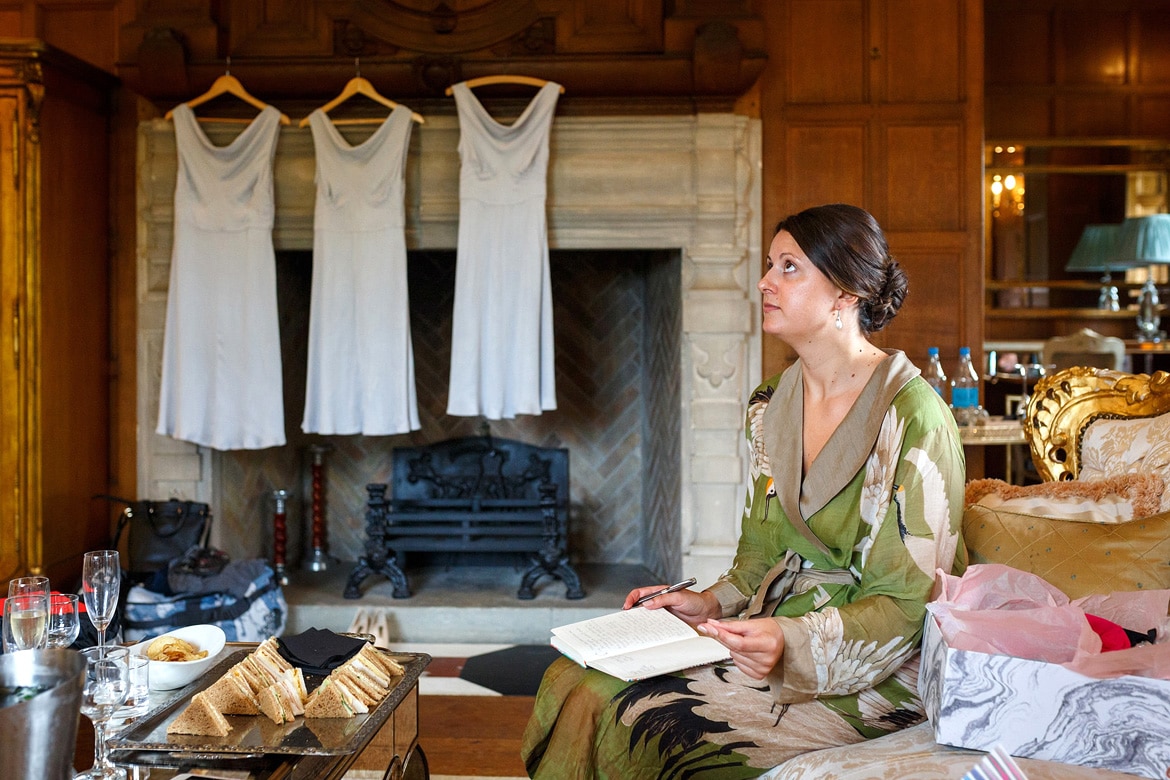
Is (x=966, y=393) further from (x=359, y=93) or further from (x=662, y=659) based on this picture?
(x=359, y=93)

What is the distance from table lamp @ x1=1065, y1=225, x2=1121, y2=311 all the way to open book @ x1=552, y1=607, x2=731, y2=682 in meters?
5.00

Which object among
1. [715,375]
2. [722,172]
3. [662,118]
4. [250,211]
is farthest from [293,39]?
[715,375]

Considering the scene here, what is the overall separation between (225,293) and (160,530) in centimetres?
91

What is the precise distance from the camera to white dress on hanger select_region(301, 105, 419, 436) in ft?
11.9

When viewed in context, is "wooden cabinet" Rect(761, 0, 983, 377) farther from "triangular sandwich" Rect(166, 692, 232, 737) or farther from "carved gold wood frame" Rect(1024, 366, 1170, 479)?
"triangular sandwich" Rect(166, 692, 232, 737)

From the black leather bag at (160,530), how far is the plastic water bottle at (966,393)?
281 centimetres

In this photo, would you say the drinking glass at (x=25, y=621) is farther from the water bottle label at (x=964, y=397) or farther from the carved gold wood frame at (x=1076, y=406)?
the water bottle label at (x=964, y=397)

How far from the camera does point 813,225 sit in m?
1.68

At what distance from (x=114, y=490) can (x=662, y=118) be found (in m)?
2.65

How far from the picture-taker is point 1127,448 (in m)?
1.76

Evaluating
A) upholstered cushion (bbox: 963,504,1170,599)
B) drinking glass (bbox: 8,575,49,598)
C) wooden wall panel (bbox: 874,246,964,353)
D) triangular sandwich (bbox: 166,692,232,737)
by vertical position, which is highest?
wooden wall panel (bbox: 874,246,964,353)

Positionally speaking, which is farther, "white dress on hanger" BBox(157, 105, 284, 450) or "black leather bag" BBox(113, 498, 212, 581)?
"white dress on hanger" BBox(157, 105, 284, 450)

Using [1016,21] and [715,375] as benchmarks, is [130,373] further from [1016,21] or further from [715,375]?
[1016,21]

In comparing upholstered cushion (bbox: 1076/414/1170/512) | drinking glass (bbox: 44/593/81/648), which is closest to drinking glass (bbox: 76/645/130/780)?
drinking glass (bbox: 44/593/81/648)
